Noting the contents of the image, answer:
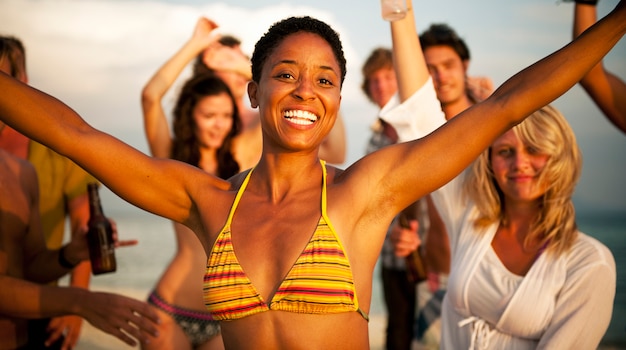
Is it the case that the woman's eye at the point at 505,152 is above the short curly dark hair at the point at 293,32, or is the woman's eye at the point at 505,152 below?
below

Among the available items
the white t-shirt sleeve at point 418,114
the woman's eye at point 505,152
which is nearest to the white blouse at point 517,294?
the white t-shirt sleeve at point 418,114

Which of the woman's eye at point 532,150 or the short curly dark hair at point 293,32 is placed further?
the woman's eye at point 532,150

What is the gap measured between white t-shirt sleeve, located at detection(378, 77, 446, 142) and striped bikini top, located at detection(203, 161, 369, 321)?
124cm

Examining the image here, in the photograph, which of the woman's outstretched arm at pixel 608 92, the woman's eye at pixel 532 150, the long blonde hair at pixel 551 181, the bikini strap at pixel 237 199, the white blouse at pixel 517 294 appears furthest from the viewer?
the woman's outstretched arm at pixel 608 92

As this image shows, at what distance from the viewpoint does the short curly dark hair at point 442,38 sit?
527cm

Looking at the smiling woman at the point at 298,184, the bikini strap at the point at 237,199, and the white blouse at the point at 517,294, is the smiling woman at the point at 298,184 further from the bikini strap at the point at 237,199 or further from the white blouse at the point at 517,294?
the white blouse at the point at 517,294

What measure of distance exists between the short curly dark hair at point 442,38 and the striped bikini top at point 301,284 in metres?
3.27

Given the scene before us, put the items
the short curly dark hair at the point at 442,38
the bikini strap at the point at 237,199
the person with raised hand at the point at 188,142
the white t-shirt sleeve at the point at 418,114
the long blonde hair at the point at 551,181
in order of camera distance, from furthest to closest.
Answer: the short curly dark hair at the point at 442,38, the person with raised hand at the point at 188,142, the white t-shirt sleeve at the point at 418,114, the long blonde hair at the point at 551,181, the bikini strap at the point at 237,199

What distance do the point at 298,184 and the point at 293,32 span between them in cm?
48

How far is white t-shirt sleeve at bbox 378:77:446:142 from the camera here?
3383 millimetres

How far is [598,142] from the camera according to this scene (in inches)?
613

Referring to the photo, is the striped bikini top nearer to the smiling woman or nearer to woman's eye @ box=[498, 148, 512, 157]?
the smiling woman

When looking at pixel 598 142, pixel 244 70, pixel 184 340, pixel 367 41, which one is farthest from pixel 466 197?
pixel 598 142

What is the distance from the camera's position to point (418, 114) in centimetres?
338
